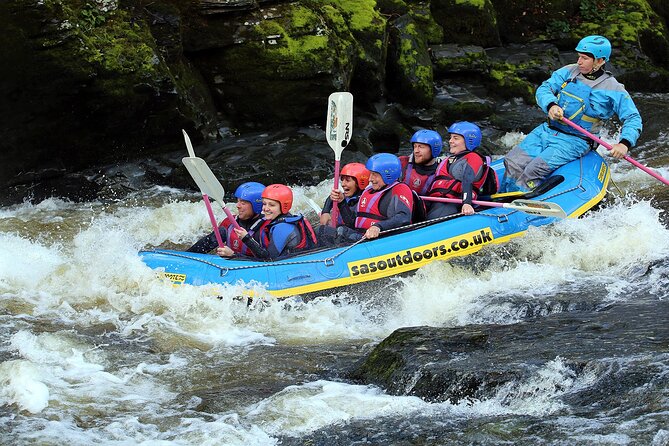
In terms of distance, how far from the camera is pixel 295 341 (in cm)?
668

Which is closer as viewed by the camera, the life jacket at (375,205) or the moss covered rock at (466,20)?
the life jacket at (375,205)

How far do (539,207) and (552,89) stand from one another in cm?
170

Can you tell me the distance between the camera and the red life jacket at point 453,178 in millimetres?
8312

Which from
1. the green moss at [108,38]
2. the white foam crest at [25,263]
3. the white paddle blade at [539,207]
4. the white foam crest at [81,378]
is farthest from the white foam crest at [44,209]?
the white paddle blade at [539,207]

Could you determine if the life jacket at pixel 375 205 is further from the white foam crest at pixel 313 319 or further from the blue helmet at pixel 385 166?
the white foam crest at pixel 313 319

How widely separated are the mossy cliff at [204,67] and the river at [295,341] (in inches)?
46.7

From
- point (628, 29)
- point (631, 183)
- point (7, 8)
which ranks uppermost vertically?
point (7, 8)

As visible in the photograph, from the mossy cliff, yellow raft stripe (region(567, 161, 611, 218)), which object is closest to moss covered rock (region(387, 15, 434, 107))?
the mossy cliff

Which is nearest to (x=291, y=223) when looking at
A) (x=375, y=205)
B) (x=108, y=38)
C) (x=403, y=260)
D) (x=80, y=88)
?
(x=375, y=205)

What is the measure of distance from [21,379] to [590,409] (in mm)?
3479

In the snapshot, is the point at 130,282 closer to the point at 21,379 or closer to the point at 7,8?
the point at 21,379

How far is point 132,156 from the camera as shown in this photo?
36.3ft

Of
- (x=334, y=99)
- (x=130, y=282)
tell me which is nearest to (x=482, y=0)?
(x=334, y=99)

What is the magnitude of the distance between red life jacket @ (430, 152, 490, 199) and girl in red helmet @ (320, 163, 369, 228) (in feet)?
2.28
